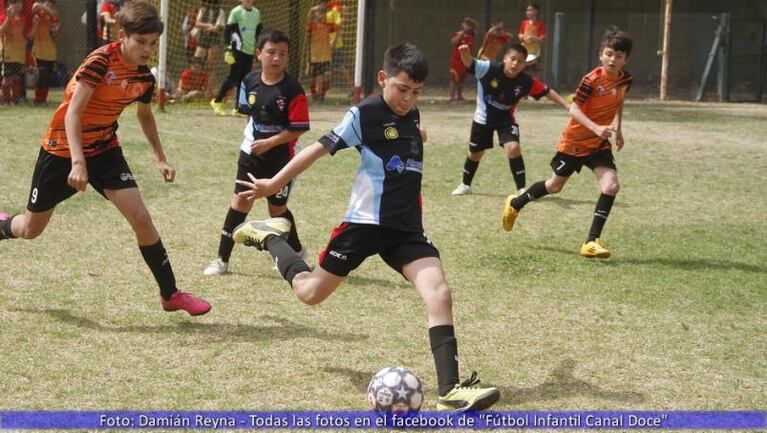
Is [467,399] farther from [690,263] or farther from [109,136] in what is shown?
[690,263]

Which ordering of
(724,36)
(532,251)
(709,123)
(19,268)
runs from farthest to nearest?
1. (724,36)
2. (709,123)
3. (532,251)
4. (19,268)

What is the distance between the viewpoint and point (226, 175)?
12.1 metres

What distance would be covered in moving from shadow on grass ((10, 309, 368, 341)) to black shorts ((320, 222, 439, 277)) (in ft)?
3.15

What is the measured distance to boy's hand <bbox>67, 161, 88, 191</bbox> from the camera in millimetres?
5809

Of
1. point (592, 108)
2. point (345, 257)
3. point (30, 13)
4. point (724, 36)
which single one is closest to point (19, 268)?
point (345, 257)

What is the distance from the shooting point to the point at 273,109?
755cm

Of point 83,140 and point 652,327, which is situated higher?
point 83,140

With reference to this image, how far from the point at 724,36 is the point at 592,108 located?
58.1ft

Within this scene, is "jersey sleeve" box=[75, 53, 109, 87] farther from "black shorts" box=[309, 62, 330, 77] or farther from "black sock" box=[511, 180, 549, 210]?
"black shorts" box=[309, 62, 330, 77]

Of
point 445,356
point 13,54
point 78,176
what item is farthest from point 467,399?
point 13,54

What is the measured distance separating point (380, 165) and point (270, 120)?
244 cm

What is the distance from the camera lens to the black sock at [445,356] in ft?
16.5

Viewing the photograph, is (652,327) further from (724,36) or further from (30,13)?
(724,36)

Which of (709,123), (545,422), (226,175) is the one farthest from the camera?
(709,123)
